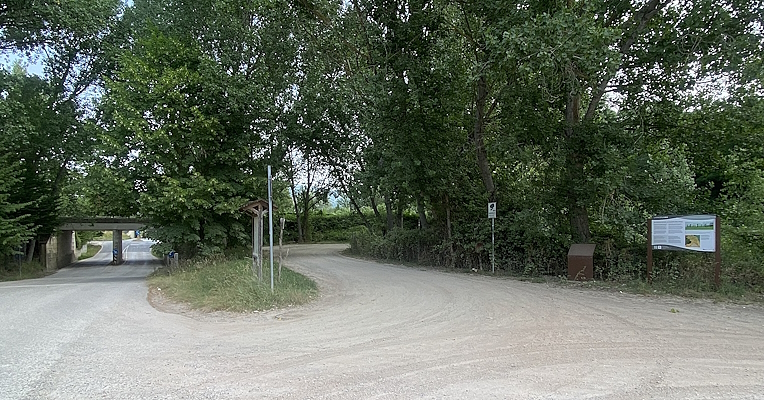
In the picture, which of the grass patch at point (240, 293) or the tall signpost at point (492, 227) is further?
the tall signpost at point (492, 227)

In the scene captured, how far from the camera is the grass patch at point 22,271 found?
25.1m

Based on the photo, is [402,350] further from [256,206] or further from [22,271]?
[22,271]

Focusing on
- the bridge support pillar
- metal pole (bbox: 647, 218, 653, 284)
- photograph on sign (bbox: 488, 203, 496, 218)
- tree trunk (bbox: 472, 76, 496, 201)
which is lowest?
the bridge support pillar

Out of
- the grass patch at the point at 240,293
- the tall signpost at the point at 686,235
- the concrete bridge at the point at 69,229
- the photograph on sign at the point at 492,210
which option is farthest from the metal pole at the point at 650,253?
the concrete bridge at the point at 69,229

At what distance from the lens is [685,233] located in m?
10.4

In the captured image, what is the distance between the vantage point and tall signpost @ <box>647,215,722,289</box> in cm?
986

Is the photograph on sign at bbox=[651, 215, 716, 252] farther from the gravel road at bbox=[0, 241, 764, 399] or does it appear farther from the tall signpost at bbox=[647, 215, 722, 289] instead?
the gravel road at bbox=[0, 241, 764, 399]

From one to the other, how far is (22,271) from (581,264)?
2964 cm

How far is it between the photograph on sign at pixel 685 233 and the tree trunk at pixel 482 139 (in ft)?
19.3

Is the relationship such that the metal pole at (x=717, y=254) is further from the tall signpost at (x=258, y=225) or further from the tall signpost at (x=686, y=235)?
the tall signpost at (x=258, y=225)

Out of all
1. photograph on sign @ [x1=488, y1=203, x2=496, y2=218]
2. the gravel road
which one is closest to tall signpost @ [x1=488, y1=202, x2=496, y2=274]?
photograph on sign @ [x1=488, y1=203, x2=496, y2=218]

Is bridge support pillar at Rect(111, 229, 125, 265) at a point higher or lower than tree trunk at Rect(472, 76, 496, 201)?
lower

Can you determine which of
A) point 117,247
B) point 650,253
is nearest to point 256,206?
point 650,253

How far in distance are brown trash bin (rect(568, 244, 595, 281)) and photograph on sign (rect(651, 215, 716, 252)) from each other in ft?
5.43
